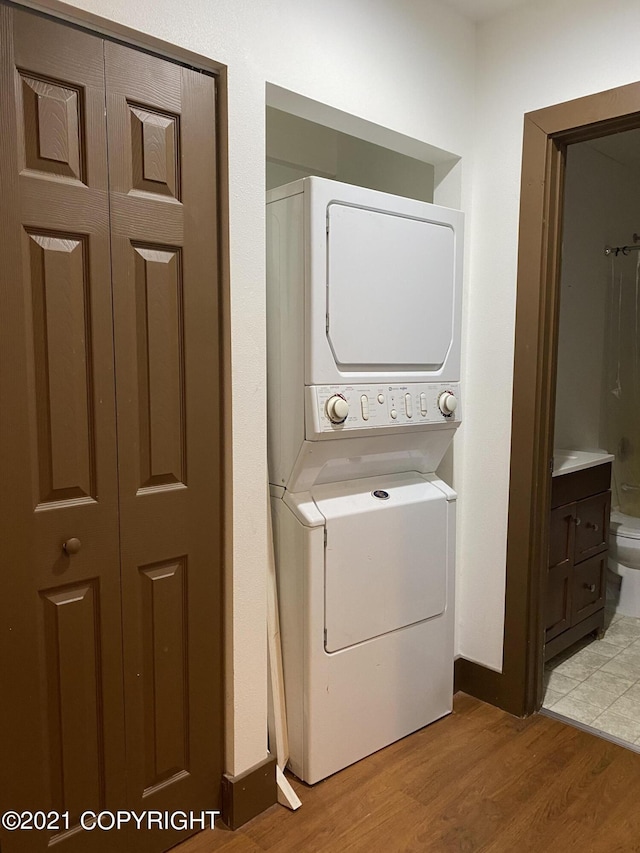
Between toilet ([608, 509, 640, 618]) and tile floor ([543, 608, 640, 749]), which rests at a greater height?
toilet ([608, 509, 640, 618])

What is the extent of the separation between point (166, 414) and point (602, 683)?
7.19 ft

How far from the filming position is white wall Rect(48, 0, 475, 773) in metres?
1.67

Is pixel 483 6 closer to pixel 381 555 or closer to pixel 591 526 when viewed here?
pixel 381 555

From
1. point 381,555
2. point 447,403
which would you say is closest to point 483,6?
point 447,403

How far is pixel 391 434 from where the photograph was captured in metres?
2.12

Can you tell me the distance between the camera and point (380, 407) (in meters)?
2.03

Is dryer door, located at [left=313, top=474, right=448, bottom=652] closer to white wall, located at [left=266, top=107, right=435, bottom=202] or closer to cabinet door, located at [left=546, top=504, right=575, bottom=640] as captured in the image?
cabinet door, located at [left=546, top=504, right=575, bottom=640]

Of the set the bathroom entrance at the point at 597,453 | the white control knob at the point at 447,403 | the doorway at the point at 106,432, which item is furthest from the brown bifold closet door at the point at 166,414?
the bathroom entrance at the point at 597,453

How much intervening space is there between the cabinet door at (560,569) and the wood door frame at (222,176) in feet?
4.80

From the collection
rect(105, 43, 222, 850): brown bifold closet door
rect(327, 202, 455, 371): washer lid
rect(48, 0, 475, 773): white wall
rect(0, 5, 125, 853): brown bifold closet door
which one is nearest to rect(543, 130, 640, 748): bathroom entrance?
rect(327, 202, 455, 371): washer lid

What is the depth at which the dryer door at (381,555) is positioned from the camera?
202cm

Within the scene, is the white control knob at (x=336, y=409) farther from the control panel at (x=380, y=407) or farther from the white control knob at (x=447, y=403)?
the white control knob at (x=447, y=403)

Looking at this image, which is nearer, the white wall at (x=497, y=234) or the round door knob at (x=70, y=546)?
the round door knob at (x=70, y=546)

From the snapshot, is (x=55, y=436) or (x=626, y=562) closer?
(x=55, y=436)
